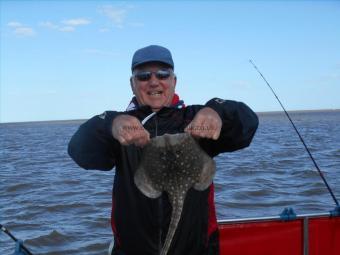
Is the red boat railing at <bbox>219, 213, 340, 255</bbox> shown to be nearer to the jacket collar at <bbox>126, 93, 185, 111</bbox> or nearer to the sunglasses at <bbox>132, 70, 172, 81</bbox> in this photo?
the jacket collar at <bbox>126, 93, 185, 111</bbox>

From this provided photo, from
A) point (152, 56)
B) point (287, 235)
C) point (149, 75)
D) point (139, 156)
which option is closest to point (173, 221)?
point (139, 156)

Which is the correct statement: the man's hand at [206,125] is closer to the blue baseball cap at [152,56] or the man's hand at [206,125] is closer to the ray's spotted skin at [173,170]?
the ray's spotted skin at [173,170]

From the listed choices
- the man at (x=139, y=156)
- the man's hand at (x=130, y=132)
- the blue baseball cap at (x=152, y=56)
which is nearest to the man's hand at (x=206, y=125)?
the man at (x=139, y=156)

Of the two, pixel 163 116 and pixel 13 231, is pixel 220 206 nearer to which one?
pixel 13 231

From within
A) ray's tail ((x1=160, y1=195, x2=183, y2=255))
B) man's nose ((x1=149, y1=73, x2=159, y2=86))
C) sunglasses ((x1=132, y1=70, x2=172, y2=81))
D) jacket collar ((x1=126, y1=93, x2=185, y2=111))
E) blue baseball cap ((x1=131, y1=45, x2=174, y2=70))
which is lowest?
ray's tail ((x1=160, y1=195, x2=183, y2=255))

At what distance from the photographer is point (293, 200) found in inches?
460

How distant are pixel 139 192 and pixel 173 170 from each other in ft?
1.51

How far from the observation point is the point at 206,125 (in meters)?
3.02

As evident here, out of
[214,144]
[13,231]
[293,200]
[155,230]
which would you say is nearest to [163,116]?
[214,144]

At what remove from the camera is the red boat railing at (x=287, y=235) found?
503 centimetres

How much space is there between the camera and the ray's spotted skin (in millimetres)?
2916

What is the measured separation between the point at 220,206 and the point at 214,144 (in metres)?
7.98

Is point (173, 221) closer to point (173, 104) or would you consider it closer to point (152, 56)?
point (173, 104)

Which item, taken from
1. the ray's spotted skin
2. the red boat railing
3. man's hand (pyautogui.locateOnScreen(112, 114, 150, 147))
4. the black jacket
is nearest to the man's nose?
the black jacket
